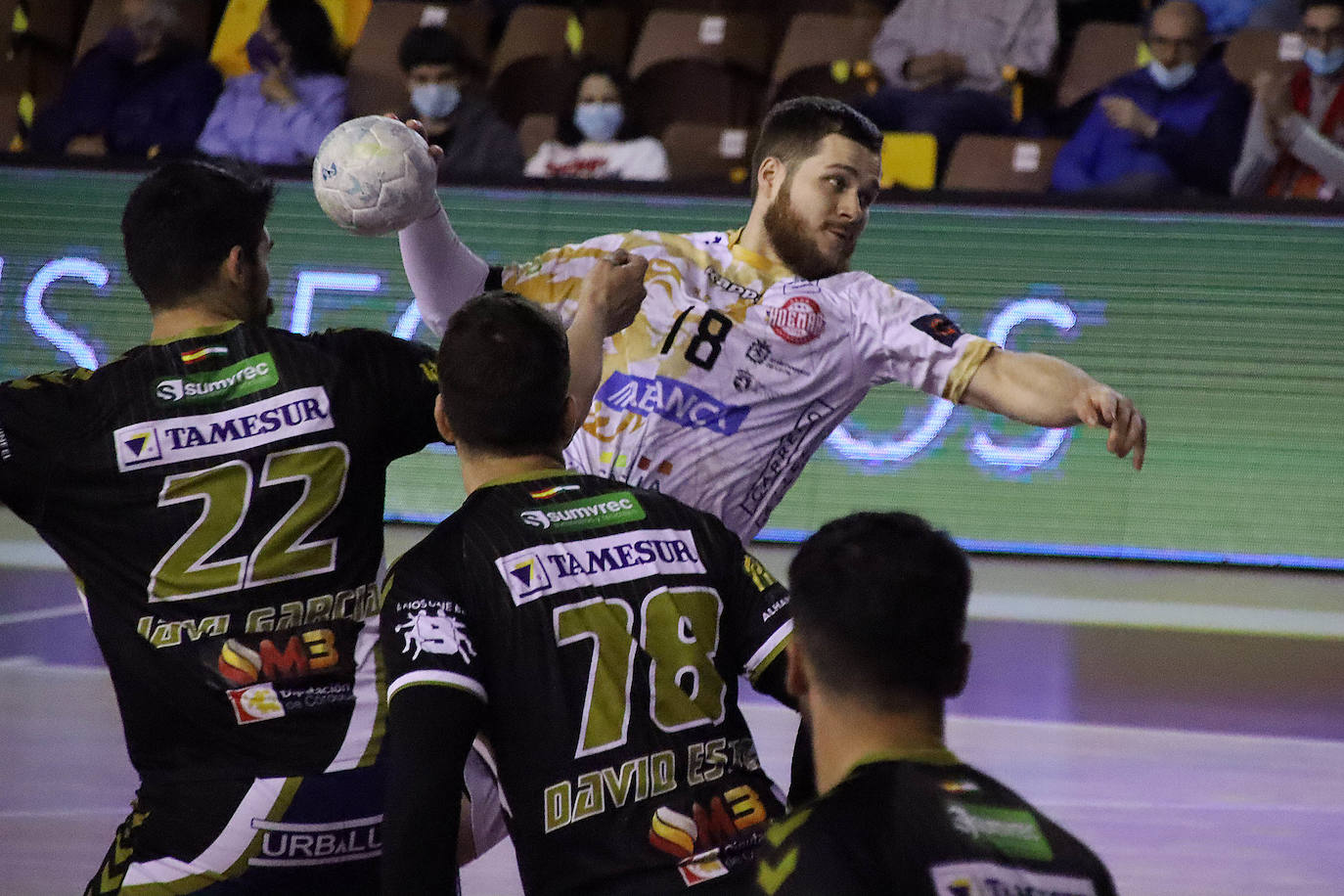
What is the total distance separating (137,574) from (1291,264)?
7.64m

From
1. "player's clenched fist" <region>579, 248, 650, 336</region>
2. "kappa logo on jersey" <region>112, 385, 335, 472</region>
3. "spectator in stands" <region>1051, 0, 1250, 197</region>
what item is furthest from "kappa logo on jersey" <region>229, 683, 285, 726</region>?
"spectator in stands" <region>1051, 0, 1250, 197</region>

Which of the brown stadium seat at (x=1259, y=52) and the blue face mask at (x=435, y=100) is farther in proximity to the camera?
the blue face mask at (x=435, y=100)

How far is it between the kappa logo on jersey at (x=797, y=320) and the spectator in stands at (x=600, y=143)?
6698 mm

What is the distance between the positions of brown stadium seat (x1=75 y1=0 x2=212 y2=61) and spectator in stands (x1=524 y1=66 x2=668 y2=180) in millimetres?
3548

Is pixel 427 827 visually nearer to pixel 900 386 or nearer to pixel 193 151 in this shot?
pixel 900 386

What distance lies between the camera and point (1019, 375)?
393 centimetres

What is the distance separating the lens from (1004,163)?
1051 centimetres

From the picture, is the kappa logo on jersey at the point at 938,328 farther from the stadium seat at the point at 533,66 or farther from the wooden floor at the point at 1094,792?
the stadium seat at the point at 533,66

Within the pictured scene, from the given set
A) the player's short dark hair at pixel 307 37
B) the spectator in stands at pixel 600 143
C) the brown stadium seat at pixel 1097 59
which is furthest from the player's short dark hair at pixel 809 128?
the player's short dark hair at pixel 307 37

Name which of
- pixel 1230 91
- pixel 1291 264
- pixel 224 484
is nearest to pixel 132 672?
pixel 224 484

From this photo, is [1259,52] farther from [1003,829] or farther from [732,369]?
[1003,829]

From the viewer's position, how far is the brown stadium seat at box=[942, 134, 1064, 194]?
413 inches

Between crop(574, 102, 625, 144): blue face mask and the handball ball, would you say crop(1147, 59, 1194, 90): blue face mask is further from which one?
the handball ball

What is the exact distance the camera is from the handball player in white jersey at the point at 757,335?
164 inches
